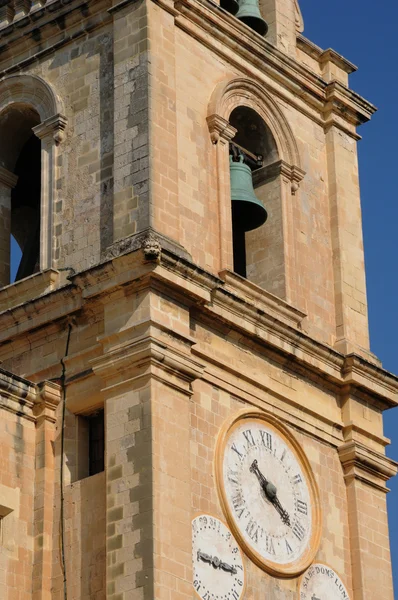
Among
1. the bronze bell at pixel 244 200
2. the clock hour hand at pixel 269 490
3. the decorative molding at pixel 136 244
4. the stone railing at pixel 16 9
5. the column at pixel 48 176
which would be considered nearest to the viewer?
the decorative molding at pixel 136 244

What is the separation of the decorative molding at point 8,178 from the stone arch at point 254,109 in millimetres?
3488

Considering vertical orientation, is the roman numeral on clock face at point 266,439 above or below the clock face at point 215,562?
above

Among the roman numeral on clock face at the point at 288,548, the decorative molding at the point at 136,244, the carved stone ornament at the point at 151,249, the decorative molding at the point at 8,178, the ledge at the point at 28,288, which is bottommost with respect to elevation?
the roman numeral on clock face at the point at 288,548

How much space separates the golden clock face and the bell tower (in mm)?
37

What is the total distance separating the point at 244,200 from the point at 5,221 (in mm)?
3802

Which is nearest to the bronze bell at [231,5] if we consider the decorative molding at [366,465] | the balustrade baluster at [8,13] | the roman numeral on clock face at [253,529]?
the balustrade baluster at [8,13]

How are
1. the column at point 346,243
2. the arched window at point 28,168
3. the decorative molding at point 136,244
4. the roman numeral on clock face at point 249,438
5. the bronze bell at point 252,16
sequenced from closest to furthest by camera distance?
1. the decorative molding at point 136,244
2. the roman numeral on clock face at point 249,438
3. the arched window at point 28,168
4. the column at point 346,243
5. the bronze bell at point 252,16

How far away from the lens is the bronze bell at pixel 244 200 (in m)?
34.7

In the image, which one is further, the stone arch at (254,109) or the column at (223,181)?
the stone arch at (254,109)

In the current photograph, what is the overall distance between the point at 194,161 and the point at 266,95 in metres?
2.62

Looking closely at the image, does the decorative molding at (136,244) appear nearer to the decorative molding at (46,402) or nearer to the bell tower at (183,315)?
the bell tower at (183,315)

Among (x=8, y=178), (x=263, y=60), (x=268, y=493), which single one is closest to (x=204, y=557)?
(x=268, y=493)

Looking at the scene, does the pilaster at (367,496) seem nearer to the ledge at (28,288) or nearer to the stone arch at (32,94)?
the ledge at (28,288)

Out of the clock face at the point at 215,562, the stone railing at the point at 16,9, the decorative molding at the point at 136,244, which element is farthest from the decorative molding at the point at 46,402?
the stone railing at the point at 16,9
